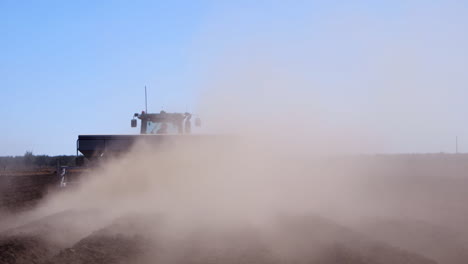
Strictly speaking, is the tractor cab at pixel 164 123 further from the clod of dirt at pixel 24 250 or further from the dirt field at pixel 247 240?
the clod of dirt at pixel 24 250

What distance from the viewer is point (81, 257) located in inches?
356

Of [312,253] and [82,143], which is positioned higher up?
[82,143]

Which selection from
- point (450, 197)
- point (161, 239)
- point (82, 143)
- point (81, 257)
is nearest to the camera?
point (81, 257)

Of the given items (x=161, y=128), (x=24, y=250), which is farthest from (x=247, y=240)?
(x=161, y=128)

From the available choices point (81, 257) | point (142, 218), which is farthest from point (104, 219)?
point (81, 257)

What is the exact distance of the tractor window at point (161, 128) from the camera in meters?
20.1

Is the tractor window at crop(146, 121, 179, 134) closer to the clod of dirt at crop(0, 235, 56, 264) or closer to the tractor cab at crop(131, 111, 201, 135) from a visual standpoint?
the tractor cab at crop(131, 111, 201, 135)

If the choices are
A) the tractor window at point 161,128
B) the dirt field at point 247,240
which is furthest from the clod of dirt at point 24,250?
the tractor window at point 161,128

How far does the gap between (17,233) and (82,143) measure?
6.03 meters

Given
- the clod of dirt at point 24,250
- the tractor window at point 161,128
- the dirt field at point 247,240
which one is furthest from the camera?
the tractor window at point 161,128

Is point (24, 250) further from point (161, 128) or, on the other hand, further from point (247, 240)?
point (161, 128)

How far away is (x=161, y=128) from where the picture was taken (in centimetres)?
2016

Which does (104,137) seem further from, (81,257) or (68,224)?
(81,257)

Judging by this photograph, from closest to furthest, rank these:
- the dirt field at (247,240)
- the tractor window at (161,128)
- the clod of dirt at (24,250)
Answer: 1. the dirt field at (247,240)
2. the clod of dirt at (24,250)
3. the tractor window at (161,128)
